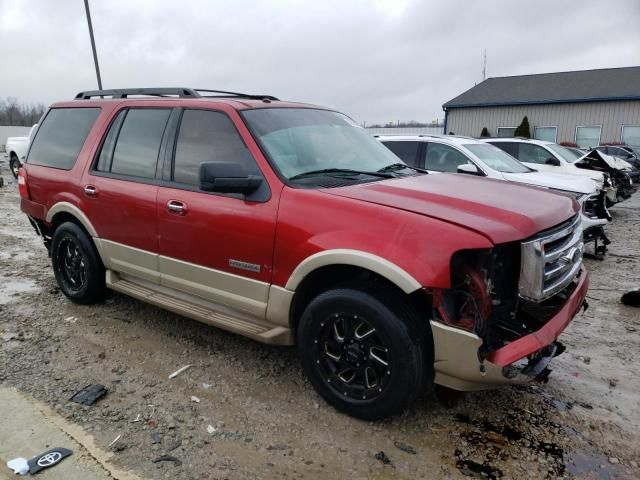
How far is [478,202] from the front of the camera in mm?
3043

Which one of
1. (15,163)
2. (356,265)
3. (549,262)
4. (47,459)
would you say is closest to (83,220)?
(47,459)

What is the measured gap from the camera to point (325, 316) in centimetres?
308

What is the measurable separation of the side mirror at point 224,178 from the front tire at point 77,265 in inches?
81.2

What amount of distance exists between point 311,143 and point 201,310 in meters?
1.50

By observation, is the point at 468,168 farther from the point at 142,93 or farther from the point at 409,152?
the point at 142,93

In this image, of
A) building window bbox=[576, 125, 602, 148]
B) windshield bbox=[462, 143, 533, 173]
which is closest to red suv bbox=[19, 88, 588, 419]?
windshield bbox=[462, 143, 533, 173]

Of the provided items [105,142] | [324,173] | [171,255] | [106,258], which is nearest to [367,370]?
[324,173]

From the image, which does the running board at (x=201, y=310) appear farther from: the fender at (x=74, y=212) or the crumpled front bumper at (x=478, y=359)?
the crumpled front bumper at (x=478, y=359)

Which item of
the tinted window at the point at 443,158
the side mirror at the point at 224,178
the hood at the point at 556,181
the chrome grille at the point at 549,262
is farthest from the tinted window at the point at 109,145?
the hood at the point at 556,181

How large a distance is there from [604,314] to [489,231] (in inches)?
126

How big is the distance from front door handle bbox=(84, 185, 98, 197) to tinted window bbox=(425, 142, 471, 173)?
5.28m

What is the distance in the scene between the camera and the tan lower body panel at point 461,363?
2.64 meters

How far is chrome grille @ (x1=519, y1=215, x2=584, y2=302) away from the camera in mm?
2725

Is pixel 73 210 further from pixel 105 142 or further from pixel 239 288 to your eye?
pixel 239 288
